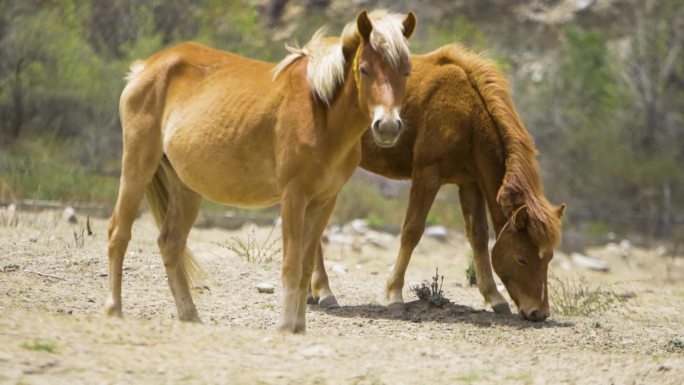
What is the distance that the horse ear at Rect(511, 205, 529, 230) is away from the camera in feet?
26.7

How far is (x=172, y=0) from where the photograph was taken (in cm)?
3156

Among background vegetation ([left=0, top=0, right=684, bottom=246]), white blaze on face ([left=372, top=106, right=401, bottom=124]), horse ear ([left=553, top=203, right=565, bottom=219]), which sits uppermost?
background vegetation ([left=0, top=0, right=684, bottom=246])

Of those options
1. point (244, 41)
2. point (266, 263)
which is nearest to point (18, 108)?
point (244, 41)

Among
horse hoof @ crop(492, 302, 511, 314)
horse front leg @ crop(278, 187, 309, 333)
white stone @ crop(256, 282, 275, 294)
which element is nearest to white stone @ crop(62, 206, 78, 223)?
white stone @ crop(256, 282, 275, 294)

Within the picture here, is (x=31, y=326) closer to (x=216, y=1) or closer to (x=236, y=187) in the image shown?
(x=236, y=187)

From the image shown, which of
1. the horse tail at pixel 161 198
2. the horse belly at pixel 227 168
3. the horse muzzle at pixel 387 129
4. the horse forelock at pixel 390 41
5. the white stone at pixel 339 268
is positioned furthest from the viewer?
the white stone at pixel 339 268

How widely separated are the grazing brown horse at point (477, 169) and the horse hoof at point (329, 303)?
1 cm

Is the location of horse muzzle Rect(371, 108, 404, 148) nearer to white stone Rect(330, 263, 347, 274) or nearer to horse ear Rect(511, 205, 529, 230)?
horse ear Rect(511, 205, 529, 230)

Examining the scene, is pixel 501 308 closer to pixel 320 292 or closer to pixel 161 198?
pixel 320 292

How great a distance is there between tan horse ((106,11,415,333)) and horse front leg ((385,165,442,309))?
6.78ft

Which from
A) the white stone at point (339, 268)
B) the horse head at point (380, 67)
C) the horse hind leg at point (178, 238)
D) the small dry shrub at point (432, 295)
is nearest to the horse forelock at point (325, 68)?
the horse head at point (380, 67)

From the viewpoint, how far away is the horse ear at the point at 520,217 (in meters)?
8.15

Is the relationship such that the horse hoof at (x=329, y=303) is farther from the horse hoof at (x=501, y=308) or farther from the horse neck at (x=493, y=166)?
the horse neck at (x=493, y=166)

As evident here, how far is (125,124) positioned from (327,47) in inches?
69.1
